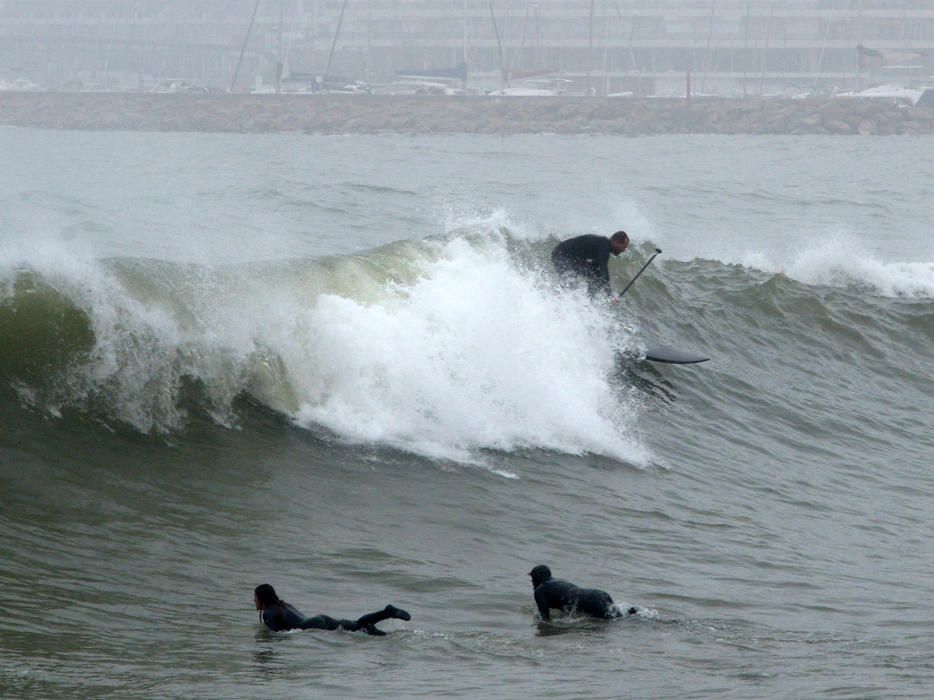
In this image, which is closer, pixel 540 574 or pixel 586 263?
pixel 540 574

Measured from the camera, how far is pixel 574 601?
732 cm

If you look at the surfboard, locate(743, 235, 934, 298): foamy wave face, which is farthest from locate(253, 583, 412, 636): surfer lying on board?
locate(743, 235, 934, 298): foamy wave face

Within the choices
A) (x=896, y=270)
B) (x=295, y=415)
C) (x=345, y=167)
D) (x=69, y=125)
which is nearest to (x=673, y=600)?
(x=295, y=415)

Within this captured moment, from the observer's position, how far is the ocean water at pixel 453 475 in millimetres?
6621

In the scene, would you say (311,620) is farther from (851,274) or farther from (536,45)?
(536,45)

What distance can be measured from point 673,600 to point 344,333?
14.8 feet

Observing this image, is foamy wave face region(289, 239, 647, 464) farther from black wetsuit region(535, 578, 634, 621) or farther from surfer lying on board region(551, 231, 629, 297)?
black wetsuit region(535, 578, 634, 621)

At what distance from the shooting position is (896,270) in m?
21.3

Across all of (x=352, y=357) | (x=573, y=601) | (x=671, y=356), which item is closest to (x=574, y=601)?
(x=573, y=601)

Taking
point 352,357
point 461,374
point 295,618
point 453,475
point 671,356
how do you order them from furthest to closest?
point 671,356, point 461,374, point 352,357, point 453,475, point 295,618

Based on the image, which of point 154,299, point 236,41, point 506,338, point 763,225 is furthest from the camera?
point 236,41

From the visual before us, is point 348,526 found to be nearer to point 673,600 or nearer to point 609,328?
point 673,600

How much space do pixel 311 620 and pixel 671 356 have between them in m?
8.22

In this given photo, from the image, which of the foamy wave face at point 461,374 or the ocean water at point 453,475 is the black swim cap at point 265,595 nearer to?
the ocean water at point 453,475
